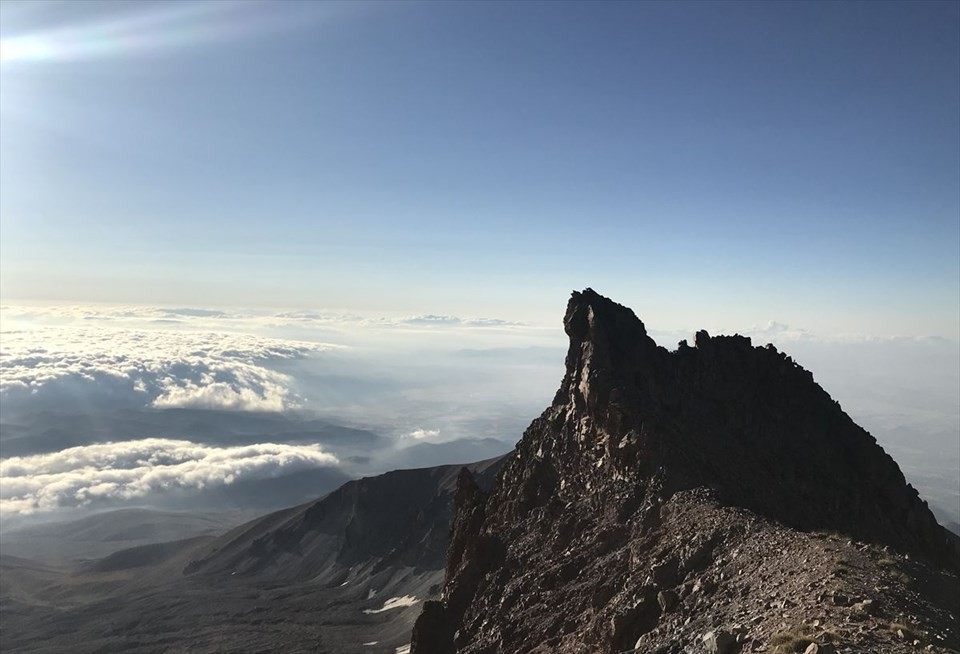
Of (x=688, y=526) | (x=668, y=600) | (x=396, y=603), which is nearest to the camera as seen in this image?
(x=668, y=600)

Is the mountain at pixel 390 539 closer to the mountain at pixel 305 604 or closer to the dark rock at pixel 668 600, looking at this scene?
the mountain at pixel 305 604

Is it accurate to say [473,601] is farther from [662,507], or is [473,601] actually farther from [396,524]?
[396,524]

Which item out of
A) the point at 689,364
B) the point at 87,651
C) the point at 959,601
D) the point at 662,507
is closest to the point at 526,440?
the point at 689,364

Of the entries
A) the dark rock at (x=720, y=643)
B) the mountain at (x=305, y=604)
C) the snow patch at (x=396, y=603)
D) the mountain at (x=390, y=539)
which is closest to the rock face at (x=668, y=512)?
the dark rock at (x=720, y=643)

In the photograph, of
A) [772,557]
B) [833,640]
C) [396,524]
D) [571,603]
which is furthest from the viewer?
[396,524]

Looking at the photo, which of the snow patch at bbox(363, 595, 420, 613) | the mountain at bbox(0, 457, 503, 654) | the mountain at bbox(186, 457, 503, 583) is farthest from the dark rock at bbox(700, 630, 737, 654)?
the mountain at bbox(186, 457, 503, 583)

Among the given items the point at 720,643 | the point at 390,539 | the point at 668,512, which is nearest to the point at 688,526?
the point at 668,512

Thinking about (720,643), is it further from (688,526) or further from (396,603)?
(396,603)

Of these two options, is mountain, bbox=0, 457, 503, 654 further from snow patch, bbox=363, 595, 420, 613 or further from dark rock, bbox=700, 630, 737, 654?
dark rock, bbox=700, 630, 737, 654
